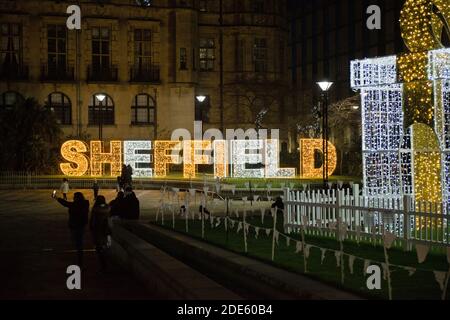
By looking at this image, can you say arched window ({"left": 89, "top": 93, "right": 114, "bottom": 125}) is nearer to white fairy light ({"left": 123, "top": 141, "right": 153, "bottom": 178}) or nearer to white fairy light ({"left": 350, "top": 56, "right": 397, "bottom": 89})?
white fairy light ({"left": 123, "top": 141, "right": 153, "bottom": 178})

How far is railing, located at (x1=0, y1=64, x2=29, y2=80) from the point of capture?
52.3m

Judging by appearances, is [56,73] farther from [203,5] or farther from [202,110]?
[203,5]

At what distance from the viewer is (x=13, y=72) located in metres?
52.6

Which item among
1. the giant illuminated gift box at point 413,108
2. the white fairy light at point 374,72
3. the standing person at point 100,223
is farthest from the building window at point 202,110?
the standing person at point 100,223

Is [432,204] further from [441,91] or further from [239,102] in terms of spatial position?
[239,102]

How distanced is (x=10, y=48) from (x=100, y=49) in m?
6.57

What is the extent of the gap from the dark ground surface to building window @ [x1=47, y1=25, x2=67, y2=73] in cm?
2943

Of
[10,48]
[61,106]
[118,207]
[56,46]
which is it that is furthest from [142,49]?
[118,207]

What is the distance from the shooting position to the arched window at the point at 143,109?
5562 centimetres

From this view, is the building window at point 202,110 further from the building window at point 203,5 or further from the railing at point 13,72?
the railing at point 13,72

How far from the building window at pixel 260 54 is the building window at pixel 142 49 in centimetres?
958

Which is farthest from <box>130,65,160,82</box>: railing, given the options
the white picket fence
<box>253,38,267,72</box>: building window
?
the white picket fence

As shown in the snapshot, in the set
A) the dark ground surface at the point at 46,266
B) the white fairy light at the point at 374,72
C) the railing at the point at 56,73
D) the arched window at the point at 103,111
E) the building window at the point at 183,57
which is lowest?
the dark ground surface at the point at 46,266

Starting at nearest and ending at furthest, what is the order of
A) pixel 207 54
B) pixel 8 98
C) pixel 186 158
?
pixel 186 158 < pixel 8 98 < pixel 207 54
